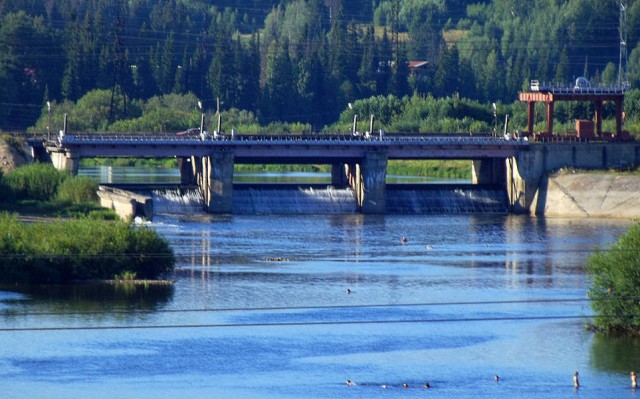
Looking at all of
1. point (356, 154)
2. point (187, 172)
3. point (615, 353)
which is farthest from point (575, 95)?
point (615, 353)

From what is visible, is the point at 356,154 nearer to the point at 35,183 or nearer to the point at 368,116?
the point at 35,183

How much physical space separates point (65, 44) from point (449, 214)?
273 feet

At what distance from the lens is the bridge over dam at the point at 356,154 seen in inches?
4555

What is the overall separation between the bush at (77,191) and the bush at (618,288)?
162ft

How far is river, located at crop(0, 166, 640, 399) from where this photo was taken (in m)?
58.8

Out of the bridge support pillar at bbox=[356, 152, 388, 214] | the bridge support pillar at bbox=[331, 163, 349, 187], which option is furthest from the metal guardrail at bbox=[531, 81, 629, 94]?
the bridge support pillar at bbox=[331, 163, 349, 187]

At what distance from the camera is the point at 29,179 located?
359 feet

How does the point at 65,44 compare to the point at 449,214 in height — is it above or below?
above

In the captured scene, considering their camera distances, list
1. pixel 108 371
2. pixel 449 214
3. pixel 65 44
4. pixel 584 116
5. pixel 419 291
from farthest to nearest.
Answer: pixel 65 44 → pixel 584 116 → pixel 449 214 → pixel 419 291 → pixel 108 371

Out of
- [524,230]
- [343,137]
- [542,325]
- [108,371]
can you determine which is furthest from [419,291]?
[343,137]

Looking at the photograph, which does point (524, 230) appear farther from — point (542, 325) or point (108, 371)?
point (108, 371)

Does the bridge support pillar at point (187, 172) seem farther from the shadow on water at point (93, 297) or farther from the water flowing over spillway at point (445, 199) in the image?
the shadow on water at point (93, 297)

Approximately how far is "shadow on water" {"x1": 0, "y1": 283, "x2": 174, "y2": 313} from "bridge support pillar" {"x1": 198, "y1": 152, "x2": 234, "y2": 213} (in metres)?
37.1

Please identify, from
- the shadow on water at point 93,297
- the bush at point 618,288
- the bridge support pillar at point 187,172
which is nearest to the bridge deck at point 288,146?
the bridge support pillar at point 187,172
